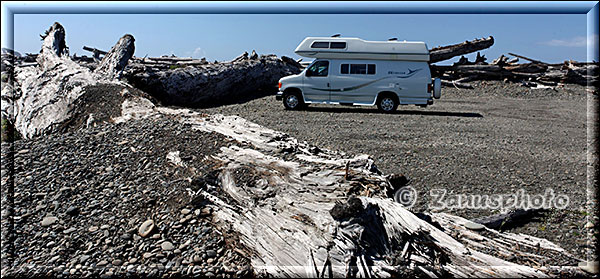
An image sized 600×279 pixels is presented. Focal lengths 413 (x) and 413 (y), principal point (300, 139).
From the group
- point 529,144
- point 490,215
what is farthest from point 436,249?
point 529,144

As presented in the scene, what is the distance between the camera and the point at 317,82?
14.5 metres

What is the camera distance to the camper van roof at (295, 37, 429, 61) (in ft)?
46.1

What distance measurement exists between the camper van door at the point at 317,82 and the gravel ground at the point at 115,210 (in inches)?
352

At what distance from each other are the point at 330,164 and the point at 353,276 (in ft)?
4.91

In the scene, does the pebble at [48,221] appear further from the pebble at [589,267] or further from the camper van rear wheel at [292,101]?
the camper van rear wheel at [292,101]

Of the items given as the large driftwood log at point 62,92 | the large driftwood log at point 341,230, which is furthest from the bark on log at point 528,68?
the large driftwood log at point 341,230

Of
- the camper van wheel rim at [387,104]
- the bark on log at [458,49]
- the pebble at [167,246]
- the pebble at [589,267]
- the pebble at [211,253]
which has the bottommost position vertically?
the pebble at [589,267]

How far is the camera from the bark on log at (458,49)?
1962 centimetres

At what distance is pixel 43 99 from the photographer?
9.09 metres

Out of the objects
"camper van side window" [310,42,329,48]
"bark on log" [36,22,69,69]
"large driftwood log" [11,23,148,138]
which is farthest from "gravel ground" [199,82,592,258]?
"bark on log" [36,22,69,69]

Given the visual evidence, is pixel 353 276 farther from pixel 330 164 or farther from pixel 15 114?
pixel 15 114

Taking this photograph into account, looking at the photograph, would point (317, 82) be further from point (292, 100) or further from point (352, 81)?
point (352, 81)

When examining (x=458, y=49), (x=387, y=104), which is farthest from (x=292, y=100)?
(x=458, y=49)

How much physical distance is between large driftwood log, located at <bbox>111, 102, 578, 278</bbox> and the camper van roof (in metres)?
10.2
